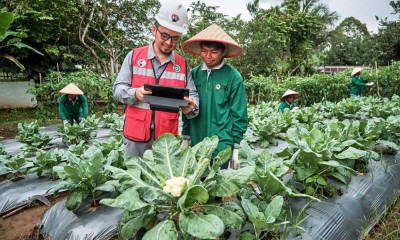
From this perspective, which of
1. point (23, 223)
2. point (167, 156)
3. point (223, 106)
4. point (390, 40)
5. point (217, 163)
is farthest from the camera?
point (390, 40)

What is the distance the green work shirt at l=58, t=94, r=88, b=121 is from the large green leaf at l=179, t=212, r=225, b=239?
4.32 metres

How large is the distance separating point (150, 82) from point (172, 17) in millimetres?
476

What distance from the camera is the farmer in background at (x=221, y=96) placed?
2174 mm

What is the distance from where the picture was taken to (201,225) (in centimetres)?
131

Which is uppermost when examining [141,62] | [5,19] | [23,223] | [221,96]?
[5,19]

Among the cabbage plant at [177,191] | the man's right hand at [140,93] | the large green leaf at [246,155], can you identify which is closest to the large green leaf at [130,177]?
the cabbage plant at [177,191]

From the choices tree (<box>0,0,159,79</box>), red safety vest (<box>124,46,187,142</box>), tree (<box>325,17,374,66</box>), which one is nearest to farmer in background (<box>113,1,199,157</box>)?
red safety vest (<box>124,46,187,142</box>)

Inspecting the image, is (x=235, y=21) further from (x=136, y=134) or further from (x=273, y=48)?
(x=136, y=134)

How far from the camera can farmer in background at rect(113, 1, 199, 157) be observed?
81.1 inches

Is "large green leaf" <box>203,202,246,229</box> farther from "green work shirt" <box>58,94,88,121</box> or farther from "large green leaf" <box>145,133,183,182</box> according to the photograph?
"green work shirt" <box>58,94,88,121</box>

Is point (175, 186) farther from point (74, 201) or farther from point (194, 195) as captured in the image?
point (74, 201)

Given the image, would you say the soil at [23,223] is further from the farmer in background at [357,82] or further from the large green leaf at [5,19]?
the farmer in background at [357,82]

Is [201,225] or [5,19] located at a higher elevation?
[5,19]

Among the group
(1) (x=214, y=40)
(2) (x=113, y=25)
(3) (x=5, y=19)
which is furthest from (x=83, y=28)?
(1) (x=214, y=40)
